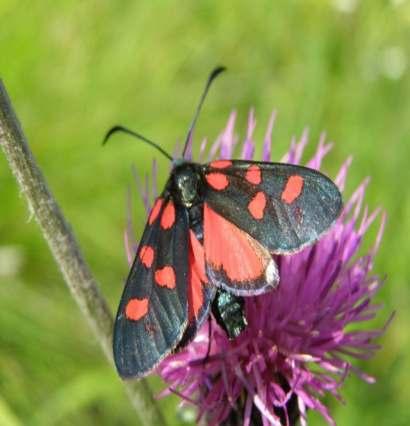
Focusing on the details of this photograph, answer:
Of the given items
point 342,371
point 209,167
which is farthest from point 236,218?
point 342,371

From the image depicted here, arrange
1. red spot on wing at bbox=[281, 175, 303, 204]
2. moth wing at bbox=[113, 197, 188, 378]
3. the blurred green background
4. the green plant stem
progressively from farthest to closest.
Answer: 1. the blurred green background
2. red spot on wing at bbox=[281, 175, 303, 204]
3. moth wing at bbox=[113, 197, 188, 378]
4. the green plant stem

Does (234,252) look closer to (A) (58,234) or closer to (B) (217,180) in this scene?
(B) (217,180)

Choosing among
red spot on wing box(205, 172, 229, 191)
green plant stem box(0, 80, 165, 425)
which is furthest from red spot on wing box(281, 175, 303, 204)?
green plant stem box(0, 80, 165, 425)

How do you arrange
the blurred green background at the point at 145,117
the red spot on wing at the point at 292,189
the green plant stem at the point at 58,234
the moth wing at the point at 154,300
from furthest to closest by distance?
1. the blurred green background at the point at 145,117
2. the red spot on wing at the point at 292,189
3. the moth wing at the point at 154,300
4. the green plant stem at the point at 58,234

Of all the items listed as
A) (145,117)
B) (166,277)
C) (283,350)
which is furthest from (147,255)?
(145,117)

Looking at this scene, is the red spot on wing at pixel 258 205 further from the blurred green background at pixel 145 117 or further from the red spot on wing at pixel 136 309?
the blurred green background at pixel 145 117

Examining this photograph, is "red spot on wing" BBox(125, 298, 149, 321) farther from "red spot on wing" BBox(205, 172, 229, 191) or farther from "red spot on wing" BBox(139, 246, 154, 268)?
"red spot on wing" BBox(205, 172, 229, 191)

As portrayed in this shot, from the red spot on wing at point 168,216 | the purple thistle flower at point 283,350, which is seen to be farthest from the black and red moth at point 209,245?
the purple thistle flower at point 283,350
